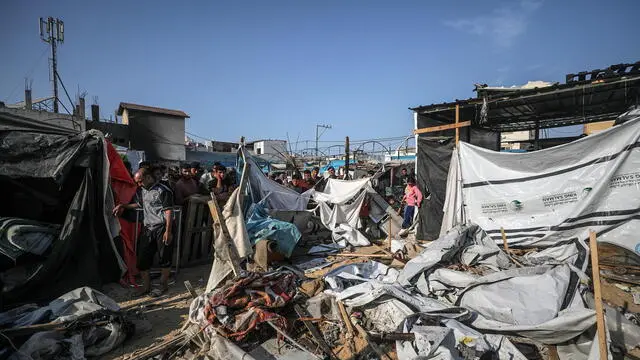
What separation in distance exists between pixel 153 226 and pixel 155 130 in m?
20.3

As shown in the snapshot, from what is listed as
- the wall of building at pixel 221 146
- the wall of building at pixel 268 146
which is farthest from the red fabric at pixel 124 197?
the wall of building at pixel 268 146

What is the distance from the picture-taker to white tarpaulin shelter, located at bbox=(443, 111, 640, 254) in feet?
14.7

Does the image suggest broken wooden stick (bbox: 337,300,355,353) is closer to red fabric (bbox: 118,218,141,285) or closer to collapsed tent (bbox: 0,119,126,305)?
red fabric (bbox: 118,218,141,285)

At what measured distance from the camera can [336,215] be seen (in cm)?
750

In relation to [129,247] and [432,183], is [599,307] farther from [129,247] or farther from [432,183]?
[129,247]

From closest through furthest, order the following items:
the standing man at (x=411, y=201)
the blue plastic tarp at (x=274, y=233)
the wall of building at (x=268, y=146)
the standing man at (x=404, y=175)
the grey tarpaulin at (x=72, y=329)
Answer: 1. the grey tarpaulin at (x=72, y=329)
2. the blue plastic tarp at (x=274, y=233)
3. the standing man at (x=411, y=201)
4. the standing man at (x=404, y=175)
5. the wall of building at (x=268, y=146)

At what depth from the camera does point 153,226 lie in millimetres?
4043

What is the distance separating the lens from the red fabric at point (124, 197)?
176 inches

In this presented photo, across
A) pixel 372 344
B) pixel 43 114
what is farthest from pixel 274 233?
pixel 43 114

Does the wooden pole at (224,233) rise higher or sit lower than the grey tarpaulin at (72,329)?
higher

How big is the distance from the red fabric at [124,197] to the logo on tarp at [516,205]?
6.52 meters

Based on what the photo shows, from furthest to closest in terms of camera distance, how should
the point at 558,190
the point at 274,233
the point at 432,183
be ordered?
1. the point at 432,183
2. the point at 274,233
3. the point at 558,190

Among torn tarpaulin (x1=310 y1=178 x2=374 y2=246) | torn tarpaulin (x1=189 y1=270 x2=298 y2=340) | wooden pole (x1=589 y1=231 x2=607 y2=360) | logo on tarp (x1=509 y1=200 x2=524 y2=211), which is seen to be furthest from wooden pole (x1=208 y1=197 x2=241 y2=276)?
logo on tarp (x1=509 y1=200 x2=524 y2=211)

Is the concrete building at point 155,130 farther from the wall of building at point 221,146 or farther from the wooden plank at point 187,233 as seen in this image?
the wooden plank at point 187,233
